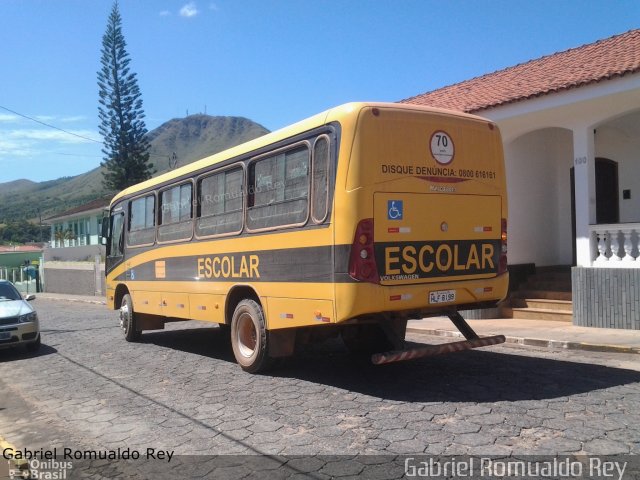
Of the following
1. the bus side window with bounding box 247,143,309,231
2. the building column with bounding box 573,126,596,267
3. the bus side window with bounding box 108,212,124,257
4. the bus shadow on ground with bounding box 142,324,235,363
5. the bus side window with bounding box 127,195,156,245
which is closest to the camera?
the bus side window with bounding box 247,143,309,231

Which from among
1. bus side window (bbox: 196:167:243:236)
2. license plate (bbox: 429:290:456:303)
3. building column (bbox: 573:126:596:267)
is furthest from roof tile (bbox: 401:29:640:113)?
bus side window (bbox: 196:167:243:236)

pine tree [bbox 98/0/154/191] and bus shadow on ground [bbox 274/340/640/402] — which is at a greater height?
pine tree [bbox 98/0/154/191]

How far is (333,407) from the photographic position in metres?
5.77

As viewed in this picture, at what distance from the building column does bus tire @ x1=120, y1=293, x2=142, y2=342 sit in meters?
8.70

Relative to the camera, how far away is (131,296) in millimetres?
11172

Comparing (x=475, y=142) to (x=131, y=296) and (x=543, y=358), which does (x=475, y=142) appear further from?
(x=131, y=296)

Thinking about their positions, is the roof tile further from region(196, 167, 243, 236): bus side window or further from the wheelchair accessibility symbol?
region(196, 167, 243, 236): bus side window

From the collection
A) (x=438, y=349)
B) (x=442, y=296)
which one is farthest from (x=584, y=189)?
(x=438, y=349)

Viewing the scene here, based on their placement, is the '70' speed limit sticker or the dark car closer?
the '70' speed limit sticker

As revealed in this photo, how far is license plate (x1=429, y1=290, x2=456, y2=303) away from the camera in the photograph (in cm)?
620

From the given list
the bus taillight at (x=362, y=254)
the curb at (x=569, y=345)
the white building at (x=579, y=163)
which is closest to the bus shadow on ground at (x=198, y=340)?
the bus taillight at (x=362, y=254)

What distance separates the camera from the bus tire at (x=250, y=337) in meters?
7.18

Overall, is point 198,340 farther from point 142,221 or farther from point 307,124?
point 307,124

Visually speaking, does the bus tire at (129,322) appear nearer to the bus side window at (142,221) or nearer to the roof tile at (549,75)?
the bus side window at (142,221)
